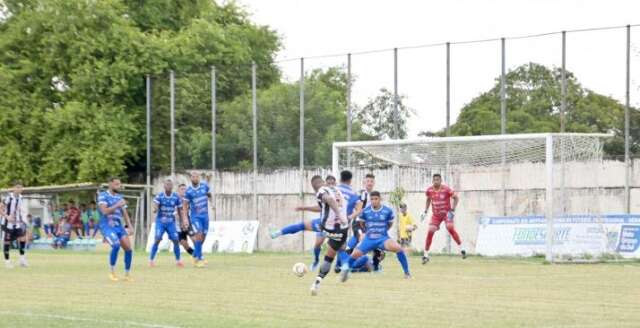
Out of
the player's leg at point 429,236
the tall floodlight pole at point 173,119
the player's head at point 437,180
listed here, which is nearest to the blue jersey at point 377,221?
the player's leg at point 429,236

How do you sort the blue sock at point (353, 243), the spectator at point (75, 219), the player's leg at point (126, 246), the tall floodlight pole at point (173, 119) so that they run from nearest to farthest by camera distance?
the player's leg at point (126, 246) → the blue sock at point (353, 243) → the tall floodlight pole at point (173, 119) → the spectator at point (75, 219)

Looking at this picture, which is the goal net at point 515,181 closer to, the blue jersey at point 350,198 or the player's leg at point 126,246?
the blue jersey at point 350,198

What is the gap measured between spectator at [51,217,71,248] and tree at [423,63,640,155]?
55.0 ft

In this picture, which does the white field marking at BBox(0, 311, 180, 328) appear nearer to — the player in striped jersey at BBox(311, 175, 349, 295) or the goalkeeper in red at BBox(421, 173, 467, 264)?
the player in striped jersey at BBox(311, 175, 349, 295)

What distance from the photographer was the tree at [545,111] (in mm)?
34312

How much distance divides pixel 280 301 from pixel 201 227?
13.0m

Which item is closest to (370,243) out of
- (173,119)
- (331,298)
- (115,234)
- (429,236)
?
(331,298)

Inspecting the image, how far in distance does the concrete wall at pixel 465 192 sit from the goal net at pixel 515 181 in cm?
3

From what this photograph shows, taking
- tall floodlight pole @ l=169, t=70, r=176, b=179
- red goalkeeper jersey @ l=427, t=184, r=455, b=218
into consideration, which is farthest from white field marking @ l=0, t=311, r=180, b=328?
tall floodlight pole @ l=169, t=70, r=176, b=179

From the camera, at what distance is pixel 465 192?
120ft

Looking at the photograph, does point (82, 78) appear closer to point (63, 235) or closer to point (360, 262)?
point (63, 235)

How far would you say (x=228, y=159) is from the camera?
145 ft

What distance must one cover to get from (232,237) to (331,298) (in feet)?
79.5

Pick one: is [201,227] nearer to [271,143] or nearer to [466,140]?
[466,140]
